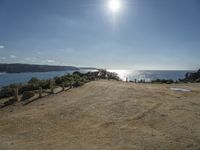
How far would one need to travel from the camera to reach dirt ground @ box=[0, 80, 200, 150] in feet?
22.6

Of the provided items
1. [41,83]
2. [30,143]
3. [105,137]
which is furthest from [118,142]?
[41,83]

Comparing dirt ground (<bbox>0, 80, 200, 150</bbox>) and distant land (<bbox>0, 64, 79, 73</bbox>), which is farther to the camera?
distant land (<bbox>0, 64, 79, 73</bbox>)

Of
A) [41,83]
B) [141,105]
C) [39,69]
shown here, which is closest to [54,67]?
[39,69]

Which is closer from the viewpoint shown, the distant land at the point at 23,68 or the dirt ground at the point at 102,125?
the dirt ground at the point at 102,125

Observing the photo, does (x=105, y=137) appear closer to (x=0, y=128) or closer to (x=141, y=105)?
(x=0, y=128)

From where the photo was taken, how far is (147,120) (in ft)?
31.2

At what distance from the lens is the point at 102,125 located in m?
8.93

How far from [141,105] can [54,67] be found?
10614 centimetres

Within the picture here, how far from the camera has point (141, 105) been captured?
40.8ft

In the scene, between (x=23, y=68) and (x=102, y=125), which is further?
(x=23, y=68)

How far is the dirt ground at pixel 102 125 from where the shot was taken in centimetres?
688

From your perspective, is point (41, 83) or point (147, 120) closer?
point (147, 120)

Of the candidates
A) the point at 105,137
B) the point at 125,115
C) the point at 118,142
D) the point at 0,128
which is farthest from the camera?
the point at 125,115

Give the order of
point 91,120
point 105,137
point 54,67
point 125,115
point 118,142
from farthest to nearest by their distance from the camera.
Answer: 1. point 54,67
2. point 125,115
3. point 91,120
4. point 105,137
5. point 118,142
